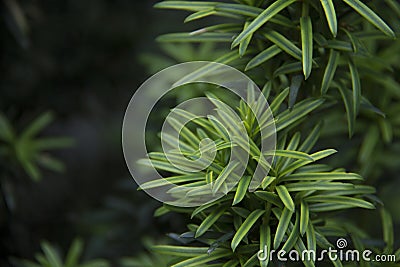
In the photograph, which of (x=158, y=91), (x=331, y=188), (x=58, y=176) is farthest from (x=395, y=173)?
(x=58, y=176)

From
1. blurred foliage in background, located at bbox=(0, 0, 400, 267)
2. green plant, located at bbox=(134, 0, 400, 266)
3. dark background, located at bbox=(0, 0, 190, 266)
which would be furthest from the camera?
dark background, located at bbox=(0, 0, 190, 266)

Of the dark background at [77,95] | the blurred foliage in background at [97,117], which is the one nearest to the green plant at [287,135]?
the blurred foliage in background at [97,117]

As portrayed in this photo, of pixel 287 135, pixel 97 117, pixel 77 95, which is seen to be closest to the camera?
pixel 287 135

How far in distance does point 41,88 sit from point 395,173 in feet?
3.29

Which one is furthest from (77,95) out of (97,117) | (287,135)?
(287,135)

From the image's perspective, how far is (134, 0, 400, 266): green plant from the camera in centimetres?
81

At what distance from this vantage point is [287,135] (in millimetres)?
924

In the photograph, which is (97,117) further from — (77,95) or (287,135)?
(287,135)

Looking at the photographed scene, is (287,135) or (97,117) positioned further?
(97,117)

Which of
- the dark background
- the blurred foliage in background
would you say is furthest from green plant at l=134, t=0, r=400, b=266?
the dark background

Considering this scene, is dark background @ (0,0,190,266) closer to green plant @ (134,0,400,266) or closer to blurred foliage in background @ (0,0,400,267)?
blurred foliage in background @ (0,0,400,267)

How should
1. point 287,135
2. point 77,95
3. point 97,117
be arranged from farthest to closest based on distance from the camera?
1. point 97,117
2. point 77,95
3. point 287,135

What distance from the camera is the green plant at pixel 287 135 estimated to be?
31.8 inches

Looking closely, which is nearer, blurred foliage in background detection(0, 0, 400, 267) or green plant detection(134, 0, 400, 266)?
green plant detection(134, 0, 400, 266)
